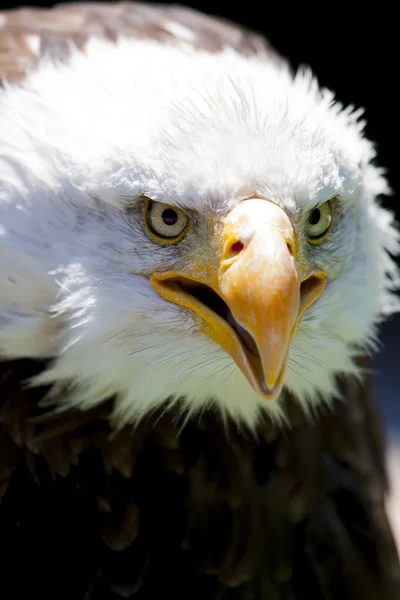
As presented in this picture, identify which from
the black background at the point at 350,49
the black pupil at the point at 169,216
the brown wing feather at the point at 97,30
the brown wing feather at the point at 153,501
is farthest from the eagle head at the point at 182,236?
the black background at the point at 350,49

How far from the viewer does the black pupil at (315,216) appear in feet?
5.70

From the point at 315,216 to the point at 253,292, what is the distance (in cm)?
29

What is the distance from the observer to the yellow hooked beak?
1.52 m

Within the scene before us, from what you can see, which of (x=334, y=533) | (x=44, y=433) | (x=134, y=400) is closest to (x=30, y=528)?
(x=44, y=433)

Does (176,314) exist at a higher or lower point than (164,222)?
lower

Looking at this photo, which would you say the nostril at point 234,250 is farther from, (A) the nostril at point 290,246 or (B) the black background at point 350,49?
(B) the black background at point 350,49

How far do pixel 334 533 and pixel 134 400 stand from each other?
0.81m

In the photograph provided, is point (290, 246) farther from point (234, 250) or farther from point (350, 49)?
point (350, 49)

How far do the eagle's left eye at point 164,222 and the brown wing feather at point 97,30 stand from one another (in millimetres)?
587

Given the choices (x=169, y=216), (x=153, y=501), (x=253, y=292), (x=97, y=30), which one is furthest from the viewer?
(x=97, y=30)

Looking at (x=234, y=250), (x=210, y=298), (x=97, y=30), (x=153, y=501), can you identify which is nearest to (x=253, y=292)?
(x=234, y=250)

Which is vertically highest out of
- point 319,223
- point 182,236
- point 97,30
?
point 97,30

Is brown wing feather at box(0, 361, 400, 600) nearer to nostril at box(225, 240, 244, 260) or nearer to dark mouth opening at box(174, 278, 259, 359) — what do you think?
dark mouth opening at box(174, 278, 259, 359)

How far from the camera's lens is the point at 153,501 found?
2.11m
